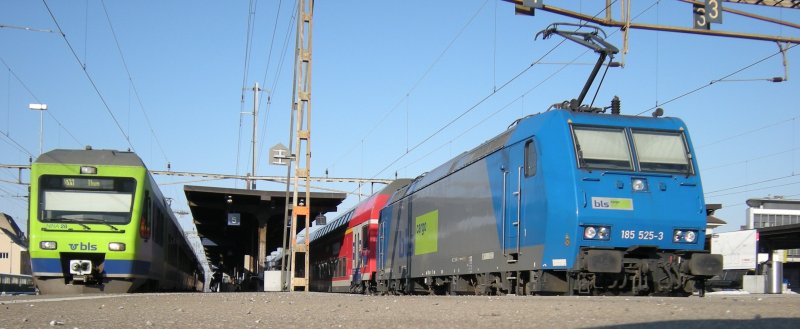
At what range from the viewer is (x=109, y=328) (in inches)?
253

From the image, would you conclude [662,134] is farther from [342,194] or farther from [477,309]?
[342,194]

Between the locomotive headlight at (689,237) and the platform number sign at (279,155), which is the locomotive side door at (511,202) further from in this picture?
the platform number sign at (279,155)

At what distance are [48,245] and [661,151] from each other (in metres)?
12.5

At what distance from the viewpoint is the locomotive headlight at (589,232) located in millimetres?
11688

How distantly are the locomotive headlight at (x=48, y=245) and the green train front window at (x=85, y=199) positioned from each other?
Result: 0.51 m

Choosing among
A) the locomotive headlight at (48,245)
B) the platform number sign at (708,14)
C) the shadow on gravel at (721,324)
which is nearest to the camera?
the shadow on gravel at (721,324)

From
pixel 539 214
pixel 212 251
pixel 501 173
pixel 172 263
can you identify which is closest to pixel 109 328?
pixel 539 214

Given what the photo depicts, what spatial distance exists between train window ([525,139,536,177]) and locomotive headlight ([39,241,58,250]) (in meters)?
10.3

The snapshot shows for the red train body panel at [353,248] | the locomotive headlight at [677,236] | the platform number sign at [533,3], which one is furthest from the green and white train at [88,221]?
the locomotive headlight at [677,236]

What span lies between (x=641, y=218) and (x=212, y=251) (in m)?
66.1

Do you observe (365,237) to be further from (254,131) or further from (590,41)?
(254,131)

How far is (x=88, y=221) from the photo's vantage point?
17547 millimetres

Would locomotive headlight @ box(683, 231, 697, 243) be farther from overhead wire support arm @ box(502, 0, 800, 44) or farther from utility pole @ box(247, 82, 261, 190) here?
utility pole @ box(247, 82, 261, 190)

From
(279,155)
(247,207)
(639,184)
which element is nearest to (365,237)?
(279,155)
